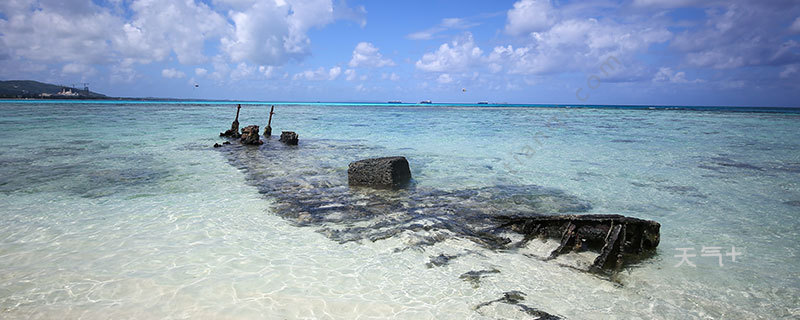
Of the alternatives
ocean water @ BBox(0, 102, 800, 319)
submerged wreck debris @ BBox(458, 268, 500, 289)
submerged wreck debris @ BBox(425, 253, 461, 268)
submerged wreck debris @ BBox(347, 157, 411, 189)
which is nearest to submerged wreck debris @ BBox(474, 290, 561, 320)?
ocean water @ BBox(0, 102, 800, 319)

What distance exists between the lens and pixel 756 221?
748cm

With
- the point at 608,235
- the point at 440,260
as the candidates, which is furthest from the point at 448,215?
the point at 608,235

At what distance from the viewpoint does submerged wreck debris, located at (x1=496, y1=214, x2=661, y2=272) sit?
18.0 ft

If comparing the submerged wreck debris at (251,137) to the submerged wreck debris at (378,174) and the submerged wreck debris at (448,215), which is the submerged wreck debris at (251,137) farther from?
the submerged wreck debris at (378,174)

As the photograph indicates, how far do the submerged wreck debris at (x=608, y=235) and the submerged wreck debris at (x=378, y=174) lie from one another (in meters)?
4.57

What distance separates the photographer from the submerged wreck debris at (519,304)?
4090 mm

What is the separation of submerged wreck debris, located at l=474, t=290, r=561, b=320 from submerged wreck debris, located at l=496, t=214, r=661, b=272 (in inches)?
57.9

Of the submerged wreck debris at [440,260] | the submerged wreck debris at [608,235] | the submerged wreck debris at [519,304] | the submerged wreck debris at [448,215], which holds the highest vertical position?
the submerged wreck debris at [608,235]

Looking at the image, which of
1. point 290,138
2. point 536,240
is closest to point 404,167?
point 536,240

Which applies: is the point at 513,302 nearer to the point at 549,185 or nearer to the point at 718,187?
the point at 549,185

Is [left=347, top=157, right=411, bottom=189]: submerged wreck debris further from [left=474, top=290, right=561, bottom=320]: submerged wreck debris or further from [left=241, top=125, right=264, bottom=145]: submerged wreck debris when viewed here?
[left=241, top=125, right=264, bottom=145]: submerged wreck debris

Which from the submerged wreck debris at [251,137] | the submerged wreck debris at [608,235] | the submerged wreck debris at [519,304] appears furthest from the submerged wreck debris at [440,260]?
the submerged wreck debris at [251,137]

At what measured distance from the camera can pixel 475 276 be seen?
5008 mm

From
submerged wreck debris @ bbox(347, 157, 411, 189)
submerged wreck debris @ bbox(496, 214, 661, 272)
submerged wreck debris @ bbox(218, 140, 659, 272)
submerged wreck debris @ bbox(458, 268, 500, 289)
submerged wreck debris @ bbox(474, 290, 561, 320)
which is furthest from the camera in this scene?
submerged wreck debris @ bbox(347, 157, 411, 189)
